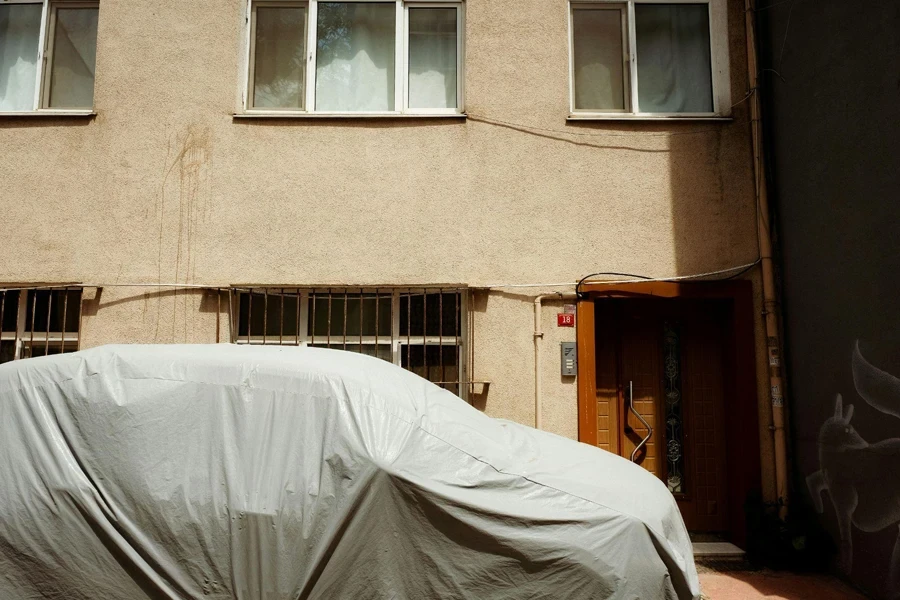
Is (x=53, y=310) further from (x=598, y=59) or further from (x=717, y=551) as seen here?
(x=717, y=551)

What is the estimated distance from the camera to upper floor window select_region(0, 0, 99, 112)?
6984 mm

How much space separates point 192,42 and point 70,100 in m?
1.45

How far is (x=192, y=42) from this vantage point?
6.70m

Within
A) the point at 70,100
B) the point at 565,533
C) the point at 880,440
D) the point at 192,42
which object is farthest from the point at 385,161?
the point at 880,440

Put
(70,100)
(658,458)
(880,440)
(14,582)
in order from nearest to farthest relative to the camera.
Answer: (14,582), (880,440), (658,458), (70,100)

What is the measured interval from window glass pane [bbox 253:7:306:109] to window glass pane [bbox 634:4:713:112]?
3.40m

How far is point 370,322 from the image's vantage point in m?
6.52

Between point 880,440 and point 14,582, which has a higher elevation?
point 880,440

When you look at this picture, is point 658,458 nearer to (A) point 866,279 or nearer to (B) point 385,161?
(A) point 866,279

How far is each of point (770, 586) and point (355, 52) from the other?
6075 mm

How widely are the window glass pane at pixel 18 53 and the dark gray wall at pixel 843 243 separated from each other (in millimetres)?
7321

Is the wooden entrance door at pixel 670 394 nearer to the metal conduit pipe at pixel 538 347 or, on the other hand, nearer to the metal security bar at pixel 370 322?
the metal conduit pipe at pixel 538 347

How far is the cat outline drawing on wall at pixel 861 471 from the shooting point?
191 inches

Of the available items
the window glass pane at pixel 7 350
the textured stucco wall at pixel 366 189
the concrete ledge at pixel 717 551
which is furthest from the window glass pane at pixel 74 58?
the concrete ledge at pixel 717 551
